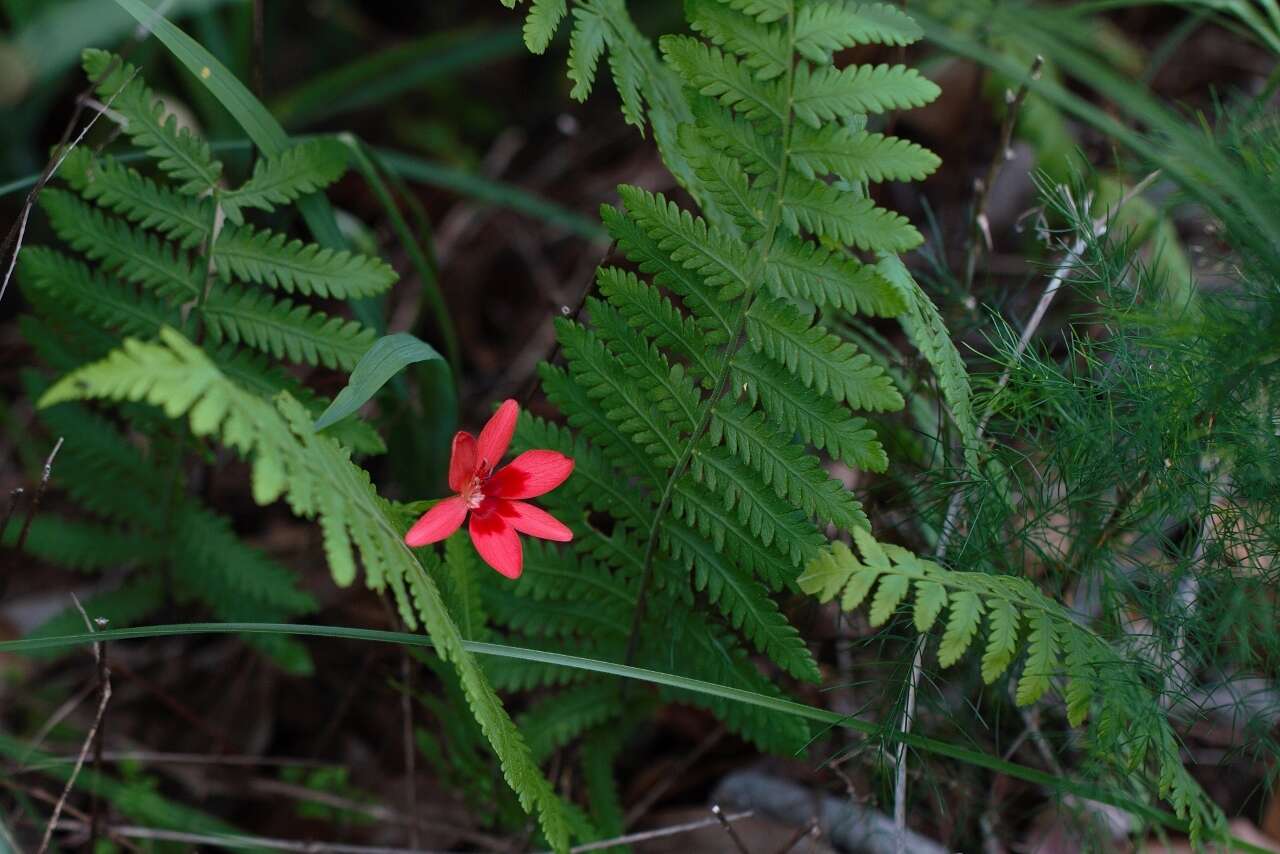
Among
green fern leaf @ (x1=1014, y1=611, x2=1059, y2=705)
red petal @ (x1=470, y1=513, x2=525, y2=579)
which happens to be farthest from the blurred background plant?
red petal @ (x1=470, y1=513, x2=525, y2=579)

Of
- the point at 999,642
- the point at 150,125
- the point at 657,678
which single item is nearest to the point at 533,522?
the point at 657,678

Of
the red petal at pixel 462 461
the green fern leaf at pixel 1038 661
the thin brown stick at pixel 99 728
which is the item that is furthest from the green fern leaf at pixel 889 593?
the thin brown stick at pixel 99 728

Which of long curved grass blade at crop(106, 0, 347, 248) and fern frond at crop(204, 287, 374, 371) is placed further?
fern frond at crop(204, 287, 374, 371)

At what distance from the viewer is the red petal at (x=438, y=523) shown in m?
1.61

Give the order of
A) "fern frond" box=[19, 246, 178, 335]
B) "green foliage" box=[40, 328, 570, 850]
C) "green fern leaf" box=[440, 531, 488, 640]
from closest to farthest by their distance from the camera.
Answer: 1. "green foliage" box=[40, 328, 570, 850]
2. "green fern leaf" box=[440, 531, 488, 640]
3. "fern frond" box=[19, 246, 178, 335]

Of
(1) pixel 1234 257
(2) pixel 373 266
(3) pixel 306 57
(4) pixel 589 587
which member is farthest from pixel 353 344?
(3) pixel 306 57

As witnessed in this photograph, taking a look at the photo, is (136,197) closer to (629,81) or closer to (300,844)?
(629,81)

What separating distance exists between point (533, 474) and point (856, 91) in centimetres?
81

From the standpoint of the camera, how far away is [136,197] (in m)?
2.03

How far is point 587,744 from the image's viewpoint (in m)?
2.25

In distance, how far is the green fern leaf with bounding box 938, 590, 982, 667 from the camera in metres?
1.51

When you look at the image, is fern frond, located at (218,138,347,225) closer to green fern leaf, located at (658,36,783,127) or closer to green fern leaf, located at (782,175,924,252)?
green fern leaf, located at (658,36,783,127)

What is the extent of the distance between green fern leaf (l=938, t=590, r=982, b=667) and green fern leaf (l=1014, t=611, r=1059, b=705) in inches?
4.6

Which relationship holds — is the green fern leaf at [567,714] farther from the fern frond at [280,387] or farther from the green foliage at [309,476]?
the fern frond at [280,387]
